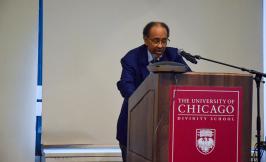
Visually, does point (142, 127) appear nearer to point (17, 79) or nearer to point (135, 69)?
point (135, 69)

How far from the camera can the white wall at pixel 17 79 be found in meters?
4.14

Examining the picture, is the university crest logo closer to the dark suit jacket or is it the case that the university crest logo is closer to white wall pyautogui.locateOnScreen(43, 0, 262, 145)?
the dark suit jacket

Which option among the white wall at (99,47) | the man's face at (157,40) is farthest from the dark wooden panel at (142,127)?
the white wall at (99,47)

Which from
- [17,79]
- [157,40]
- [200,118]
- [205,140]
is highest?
[157,40]

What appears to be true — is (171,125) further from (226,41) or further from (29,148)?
(226,41)

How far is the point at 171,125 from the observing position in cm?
205

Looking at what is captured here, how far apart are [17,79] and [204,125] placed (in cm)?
254

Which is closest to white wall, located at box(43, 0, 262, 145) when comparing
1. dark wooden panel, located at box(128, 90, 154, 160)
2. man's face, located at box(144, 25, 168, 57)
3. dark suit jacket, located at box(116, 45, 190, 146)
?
dark suit jacket, located at box(116, 45, 190, 146)

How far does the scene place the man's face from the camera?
2797 mm

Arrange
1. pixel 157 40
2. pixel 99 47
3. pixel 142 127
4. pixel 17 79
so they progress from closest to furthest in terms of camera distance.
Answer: pixel 142 127, pixel 157 40, pixel 17 79, pixel 99 47

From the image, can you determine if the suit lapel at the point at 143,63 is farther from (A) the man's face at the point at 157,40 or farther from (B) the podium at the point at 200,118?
(B) the podium at the point at 200,118

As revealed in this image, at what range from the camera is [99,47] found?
4.38 meters

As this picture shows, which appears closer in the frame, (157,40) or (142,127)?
(142,127)

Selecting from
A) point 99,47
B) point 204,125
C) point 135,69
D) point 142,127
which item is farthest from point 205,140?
point 99,47
